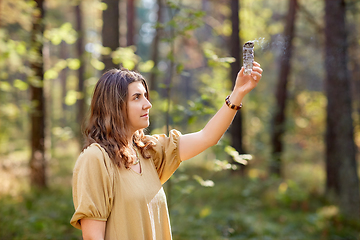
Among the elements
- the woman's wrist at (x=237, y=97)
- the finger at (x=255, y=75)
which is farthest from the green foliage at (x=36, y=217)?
the finger at (x=255, y=75)

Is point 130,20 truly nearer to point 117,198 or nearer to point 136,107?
point 136,107

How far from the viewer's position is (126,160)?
174cm

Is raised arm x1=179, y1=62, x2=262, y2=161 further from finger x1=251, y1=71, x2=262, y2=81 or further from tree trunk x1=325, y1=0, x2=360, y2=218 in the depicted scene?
tree trunk x1=325, y1=0, x2=360, y2=218

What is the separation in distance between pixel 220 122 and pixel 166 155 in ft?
1.45

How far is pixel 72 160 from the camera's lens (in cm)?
1276

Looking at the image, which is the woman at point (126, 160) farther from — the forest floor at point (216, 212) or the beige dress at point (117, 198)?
the forest floor at point (216, 212)

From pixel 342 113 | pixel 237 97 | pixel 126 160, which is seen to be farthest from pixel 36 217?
pixel 342 113

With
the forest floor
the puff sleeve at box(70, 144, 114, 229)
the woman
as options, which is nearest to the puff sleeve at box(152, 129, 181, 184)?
the woman

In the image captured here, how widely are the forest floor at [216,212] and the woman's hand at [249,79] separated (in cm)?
184

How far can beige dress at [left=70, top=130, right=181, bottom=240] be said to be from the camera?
155cm

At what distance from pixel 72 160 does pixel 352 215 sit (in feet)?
35.0

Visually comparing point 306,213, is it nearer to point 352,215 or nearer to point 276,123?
point 352,215

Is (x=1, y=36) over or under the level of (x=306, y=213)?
over

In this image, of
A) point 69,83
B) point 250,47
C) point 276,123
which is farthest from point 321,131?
point 69,83
